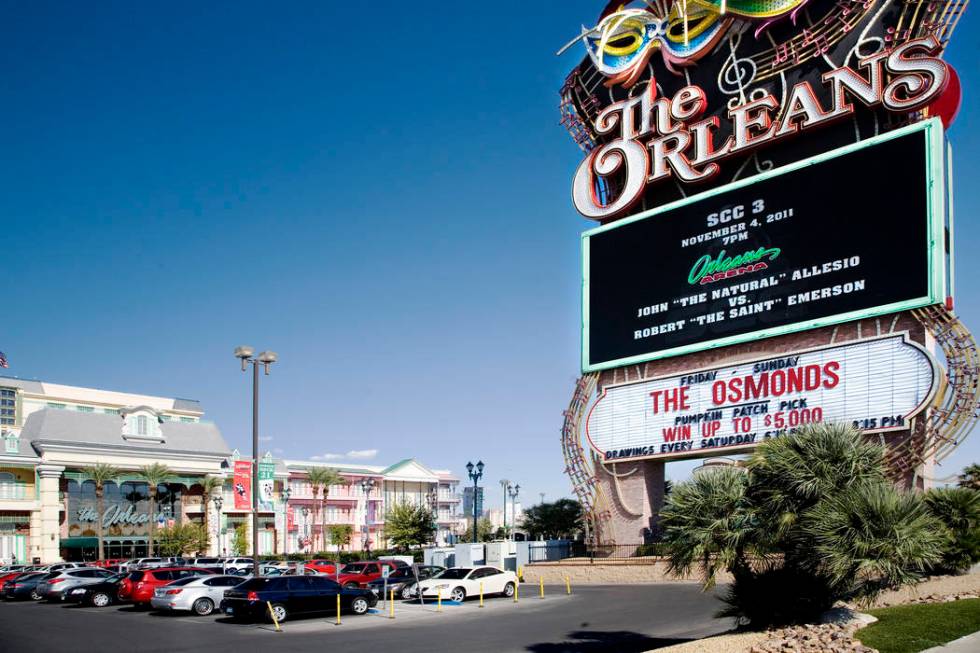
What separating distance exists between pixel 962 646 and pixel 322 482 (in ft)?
263

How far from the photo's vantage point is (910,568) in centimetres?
1773

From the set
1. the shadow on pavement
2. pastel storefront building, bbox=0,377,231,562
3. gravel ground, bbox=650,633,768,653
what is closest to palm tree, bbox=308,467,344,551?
pastel storefront building, bbox=0,377,231,562

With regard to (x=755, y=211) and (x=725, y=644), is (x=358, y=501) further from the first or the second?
(x=725, y=644)

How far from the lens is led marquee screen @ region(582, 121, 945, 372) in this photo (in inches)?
1455

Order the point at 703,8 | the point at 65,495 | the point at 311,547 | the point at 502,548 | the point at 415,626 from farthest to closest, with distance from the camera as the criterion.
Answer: the point at 311,547 < the point at 65,495 < the point at 502,548 < the point at 703,8 < the point at 415,626

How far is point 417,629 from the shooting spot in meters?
27.2

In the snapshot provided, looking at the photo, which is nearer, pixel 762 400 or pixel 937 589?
→ pixel 937 589

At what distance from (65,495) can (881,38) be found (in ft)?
213

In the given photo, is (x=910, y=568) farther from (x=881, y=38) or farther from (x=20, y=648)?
(x=881, y=38)

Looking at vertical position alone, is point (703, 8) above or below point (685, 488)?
above

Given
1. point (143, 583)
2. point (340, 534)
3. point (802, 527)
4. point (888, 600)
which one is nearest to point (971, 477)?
point (888, 600)

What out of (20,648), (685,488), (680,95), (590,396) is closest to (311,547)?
(590,396)

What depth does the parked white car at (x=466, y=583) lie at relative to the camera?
116 feet

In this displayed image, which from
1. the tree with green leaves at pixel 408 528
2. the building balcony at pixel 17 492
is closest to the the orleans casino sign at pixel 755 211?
the tree with green leaves at pixel 408 528
